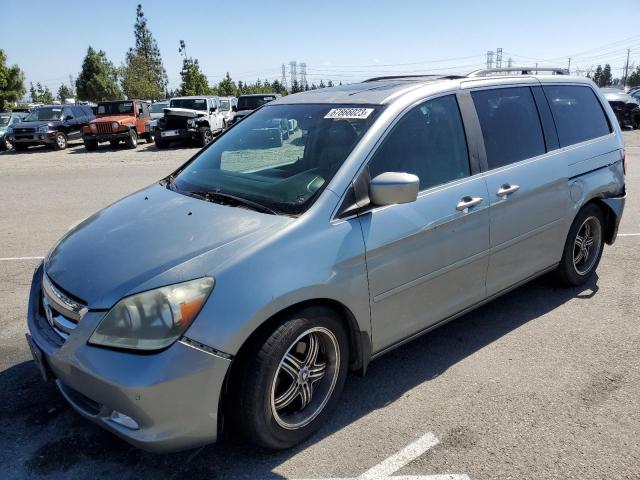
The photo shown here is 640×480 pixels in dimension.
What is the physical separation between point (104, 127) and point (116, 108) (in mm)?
1408

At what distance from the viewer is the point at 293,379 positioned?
277cm

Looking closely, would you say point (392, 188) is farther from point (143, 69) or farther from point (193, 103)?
point (143, 69)

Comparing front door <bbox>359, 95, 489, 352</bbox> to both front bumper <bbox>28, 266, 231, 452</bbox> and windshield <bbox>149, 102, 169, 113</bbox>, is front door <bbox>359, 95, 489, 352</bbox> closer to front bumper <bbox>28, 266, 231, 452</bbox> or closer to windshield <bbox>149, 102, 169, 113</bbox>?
front bumper <bbox>28, 266, 231, 452</bbox>

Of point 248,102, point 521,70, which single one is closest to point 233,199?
point 521,70

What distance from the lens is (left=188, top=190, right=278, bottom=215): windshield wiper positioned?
9.55ft

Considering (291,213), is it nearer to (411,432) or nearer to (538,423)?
(411,432)

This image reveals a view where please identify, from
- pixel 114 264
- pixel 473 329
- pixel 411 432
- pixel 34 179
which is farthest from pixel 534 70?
pixel 34 179

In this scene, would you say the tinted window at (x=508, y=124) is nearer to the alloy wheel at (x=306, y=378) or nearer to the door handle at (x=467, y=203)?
the door handle at (x=467, y=203)

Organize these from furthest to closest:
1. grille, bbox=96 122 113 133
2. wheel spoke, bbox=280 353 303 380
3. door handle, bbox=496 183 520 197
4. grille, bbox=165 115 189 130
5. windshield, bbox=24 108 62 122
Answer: windshield, bbox=24 108 62 122 < grille, bbox=96 122 113 133 < grille, bbox=165 115 189 130 < door handle, bbox=496 183 520 197 < wheel spoke, bbox=280 353 303 380

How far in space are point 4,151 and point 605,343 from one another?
24.7m

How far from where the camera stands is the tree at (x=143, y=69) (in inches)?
2493

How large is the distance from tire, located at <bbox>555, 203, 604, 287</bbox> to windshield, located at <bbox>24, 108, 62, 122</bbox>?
22997 millimetres

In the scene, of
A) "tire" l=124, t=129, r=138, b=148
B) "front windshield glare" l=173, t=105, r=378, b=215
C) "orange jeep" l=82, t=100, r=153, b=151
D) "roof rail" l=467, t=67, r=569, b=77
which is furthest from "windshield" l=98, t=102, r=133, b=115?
"roof rail" l=467, t=67, r=569, b=77

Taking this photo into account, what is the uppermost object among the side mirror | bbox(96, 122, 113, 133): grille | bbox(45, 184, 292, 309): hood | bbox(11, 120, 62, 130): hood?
bbox(11, 120, 62, 130): hood
